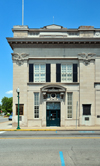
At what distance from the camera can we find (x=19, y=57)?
850 inches

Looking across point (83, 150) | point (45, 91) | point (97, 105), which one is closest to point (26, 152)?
point (83, 150)

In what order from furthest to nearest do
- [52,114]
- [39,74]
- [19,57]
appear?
[39,74] < [19,57] < [52,114]

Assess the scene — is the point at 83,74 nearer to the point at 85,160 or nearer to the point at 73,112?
the point at 73,112

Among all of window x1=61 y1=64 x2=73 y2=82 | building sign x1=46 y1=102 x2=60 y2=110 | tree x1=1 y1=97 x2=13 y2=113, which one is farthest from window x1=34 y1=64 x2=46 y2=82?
tree x1=1 y1=97 x2=13 y2=113

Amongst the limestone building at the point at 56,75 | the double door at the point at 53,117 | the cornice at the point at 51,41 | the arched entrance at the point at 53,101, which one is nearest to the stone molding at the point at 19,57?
the limestone building at the point at 56,75

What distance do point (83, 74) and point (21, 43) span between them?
8593 mm

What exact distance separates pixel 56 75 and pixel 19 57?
5102mm

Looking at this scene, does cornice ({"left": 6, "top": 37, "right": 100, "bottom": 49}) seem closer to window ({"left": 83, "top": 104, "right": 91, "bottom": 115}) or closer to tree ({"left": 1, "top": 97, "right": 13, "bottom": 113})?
window ({"left": 83, "top": 104, "right": 91, "bottom": 115})

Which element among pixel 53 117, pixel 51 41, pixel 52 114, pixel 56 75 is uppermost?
pixel 51 41

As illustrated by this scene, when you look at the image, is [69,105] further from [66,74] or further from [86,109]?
[66,74]

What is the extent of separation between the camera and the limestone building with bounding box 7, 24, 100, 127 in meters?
21.2

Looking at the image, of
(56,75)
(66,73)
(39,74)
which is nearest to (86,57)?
(66,73)

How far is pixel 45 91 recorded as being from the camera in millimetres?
20953

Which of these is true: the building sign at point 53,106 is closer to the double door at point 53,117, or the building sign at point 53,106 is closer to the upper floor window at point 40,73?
the double door at point 53,117
